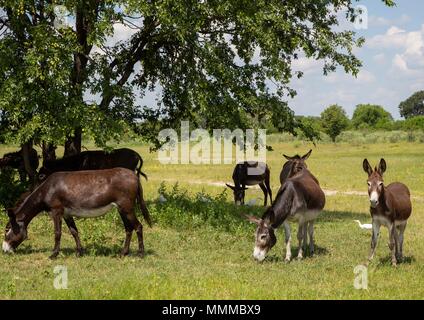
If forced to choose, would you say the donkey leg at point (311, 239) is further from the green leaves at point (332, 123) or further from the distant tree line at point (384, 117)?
the distant tree line at point (384, 117)

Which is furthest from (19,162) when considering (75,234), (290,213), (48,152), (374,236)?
(374,236)

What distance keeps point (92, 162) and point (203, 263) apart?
7124 millimetres

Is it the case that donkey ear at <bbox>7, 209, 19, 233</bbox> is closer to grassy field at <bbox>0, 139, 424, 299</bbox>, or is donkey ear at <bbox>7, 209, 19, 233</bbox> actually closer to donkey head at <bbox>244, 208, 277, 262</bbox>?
grassy field at <bbox>0, 139, 424, 299</bbox>

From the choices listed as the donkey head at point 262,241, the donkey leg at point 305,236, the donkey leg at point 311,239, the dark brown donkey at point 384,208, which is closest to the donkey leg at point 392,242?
the dark brown donkey at point 384,208

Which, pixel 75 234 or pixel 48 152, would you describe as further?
pixel 48 152

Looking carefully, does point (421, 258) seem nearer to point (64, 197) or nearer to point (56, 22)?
point (64, 197)

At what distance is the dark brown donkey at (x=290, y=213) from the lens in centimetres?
1212

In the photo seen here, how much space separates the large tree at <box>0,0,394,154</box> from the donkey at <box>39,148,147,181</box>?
1.15 metres

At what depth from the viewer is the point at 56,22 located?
1602 cm

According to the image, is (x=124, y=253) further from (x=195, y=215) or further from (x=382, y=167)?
(x=382, y=167)

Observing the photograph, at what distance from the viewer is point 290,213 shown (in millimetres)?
12773

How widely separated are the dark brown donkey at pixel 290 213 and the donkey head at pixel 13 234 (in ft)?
16.8

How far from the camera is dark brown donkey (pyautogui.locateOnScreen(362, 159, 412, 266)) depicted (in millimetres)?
11633

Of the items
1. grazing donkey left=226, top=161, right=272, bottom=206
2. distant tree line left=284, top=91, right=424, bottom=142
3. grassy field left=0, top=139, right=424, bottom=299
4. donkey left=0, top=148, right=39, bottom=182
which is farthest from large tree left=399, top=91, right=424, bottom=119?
donkey left=0, top=148, right=39, bottom=182
